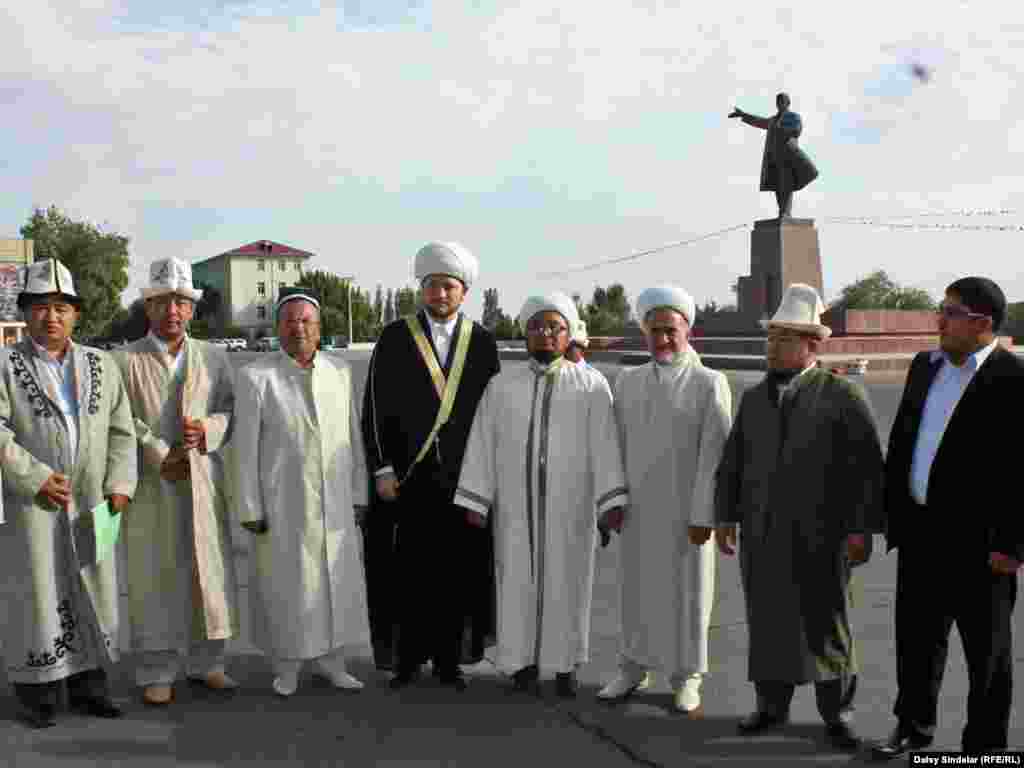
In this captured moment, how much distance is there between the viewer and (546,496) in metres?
4.48

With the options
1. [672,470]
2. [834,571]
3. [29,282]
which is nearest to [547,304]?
[672,470]

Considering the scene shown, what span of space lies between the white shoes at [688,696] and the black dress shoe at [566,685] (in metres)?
0.49

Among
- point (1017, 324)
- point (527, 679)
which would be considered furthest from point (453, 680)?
point (1017, 324)

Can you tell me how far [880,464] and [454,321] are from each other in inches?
84.2

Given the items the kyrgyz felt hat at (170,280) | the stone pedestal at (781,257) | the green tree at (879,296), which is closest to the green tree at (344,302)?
the green tree at (879,296)

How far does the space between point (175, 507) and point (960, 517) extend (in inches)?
134

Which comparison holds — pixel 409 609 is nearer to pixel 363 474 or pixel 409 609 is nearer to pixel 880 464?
pixel 363 474

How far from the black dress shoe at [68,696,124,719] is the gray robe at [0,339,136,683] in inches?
6.1

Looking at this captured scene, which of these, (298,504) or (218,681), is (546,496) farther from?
(218,681)

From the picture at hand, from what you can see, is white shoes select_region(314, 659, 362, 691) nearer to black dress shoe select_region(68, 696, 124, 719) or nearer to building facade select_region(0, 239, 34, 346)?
black dress shoe select_region(68, 696, 124, 719)

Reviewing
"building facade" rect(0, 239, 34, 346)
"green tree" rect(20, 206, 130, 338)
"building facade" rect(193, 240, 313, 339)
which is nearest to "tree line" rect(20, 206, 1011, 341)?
"green tree" rect(20, 206, 130, 338)

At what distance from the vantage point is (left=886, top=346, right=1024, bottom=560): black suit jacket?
3.48 meters

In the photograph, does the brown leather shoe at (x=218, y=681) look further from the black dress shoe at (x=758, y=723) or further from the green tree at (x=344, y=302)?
the green tree at (x=344, y=302)

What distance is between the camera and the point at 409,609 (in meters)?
4.69
